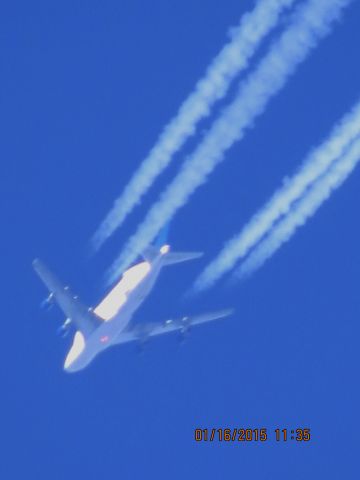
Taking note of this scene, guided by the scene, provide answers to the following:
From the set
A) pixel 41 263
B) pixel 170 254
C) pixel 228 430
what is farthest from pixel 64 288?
pixel 228 430

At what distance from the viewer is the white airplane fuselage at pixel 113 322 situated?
57537 millimetres

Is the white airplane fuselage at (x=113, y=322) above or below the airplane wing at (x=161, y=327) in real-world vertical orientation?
below

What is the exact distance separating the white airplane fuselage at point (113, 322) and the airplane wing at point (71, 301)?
427mm

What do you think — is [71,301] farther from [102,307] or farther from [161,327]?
[161,327]

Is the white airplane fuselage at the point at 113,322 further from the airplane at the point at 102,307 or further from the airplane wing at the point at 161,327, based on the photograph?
the airplane wing at the point at 161,327

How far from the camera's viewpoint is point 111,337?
59656 mm

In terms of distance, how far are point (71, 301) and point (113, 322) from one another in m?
2.22

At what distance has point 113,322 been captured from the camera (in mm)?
58594

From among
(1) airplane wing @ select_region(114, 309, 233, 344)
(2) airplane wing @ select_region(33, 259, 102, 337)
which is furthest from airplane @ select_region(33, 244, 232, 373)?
(1) airplane wing @ select_region(114, 309, 233, 344)

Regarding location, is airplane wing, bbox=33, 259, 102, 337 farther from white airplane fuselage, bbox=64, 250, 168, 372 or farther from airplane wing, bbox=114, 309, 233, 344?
airplane wing, bbox=114, 309, 233, 344

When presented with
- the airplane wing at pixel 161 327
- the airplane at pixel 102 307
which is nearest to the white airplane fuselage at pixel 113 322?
the airplane at pixel 102 307

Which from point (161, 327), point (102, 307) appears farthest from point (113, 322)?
point (161, 327)

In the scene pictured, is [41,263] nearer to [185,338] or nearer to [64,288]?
[64,288]

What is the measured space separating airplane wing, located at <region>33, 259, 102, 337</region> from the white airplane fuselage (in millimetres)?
427
